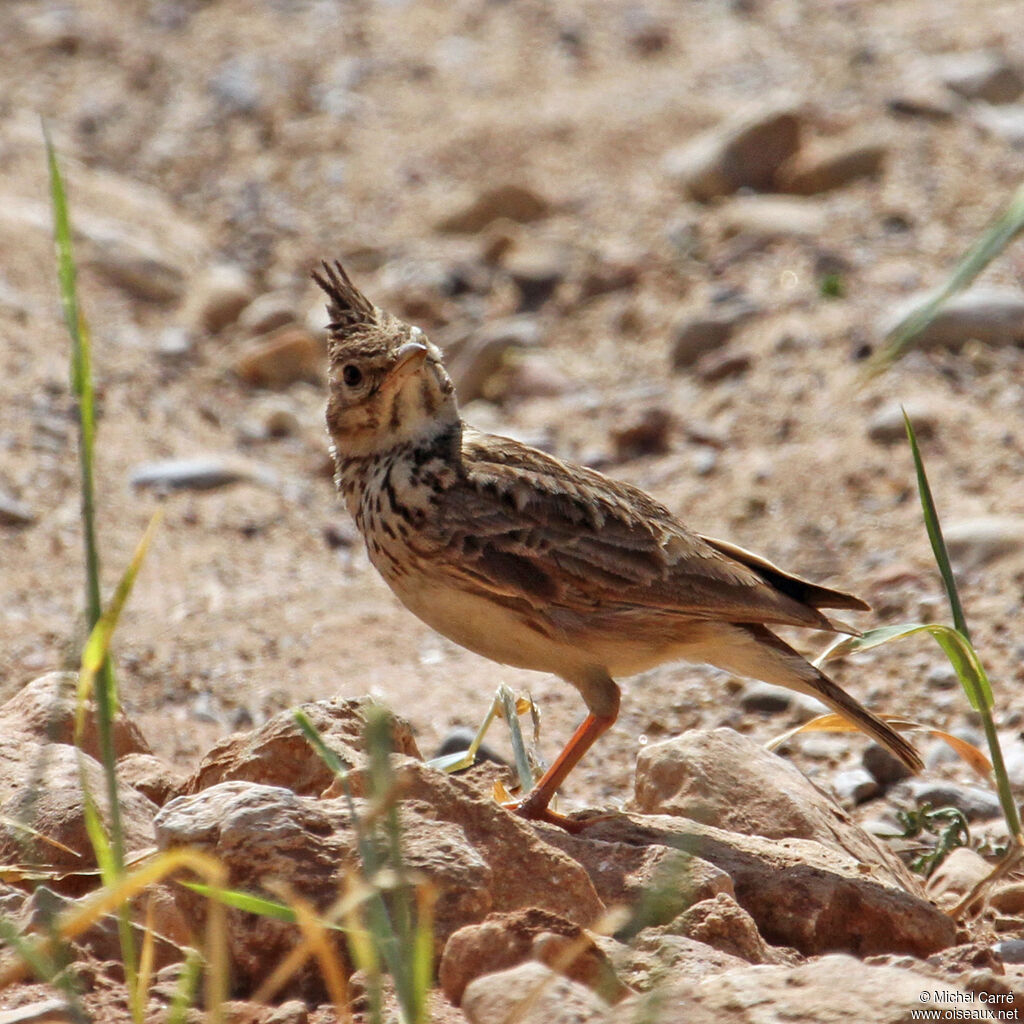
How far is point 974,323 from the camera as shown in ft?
29.9

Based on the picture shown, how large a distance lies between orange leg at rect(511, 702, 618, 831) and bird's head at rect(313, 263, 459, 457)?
3.49ft

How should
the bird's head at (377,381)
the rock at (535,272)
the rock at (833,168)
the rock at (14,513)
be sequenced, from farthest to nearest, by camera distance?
the rock at (833,168)
the rock at (535,272)
the rock at (14,513)
the bird's head at (377,381)

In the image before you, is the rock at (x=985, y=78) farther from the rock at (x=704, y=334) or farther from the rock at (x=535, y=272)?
the rock at (x=704, y=334)

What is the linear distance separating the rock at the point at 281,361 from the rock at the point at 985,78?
5.52 m

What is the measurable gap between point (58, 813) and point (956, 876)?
2539mm

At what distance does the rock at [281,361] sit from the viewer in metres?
10.2

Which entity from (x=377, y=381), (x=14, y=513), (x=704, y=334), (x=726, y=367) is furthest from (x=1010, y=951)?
(x=704, y=334)

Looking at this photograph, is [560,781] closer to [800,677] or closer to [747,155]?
[800,677]

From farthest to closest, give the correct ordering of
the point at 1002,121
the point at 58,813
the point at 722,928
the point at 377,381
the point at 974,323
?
the point at 1002,121, the point at 974,323, the point at 377,381, the point at 58,813, the point at 722,928

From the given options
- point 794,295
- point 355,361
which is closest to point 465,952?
point 355,361

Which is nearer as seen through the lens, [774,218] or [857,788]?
[857,788]

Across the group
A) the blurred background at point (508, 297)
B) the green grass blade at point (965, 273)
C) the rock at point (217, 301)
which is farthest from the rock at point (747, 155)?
the green grass blade at point (965, 273)

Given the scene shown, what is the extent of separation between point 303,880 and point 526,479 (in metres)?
1.95

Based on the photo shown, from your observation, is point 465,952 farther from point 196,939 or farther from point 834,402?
point 834,402
